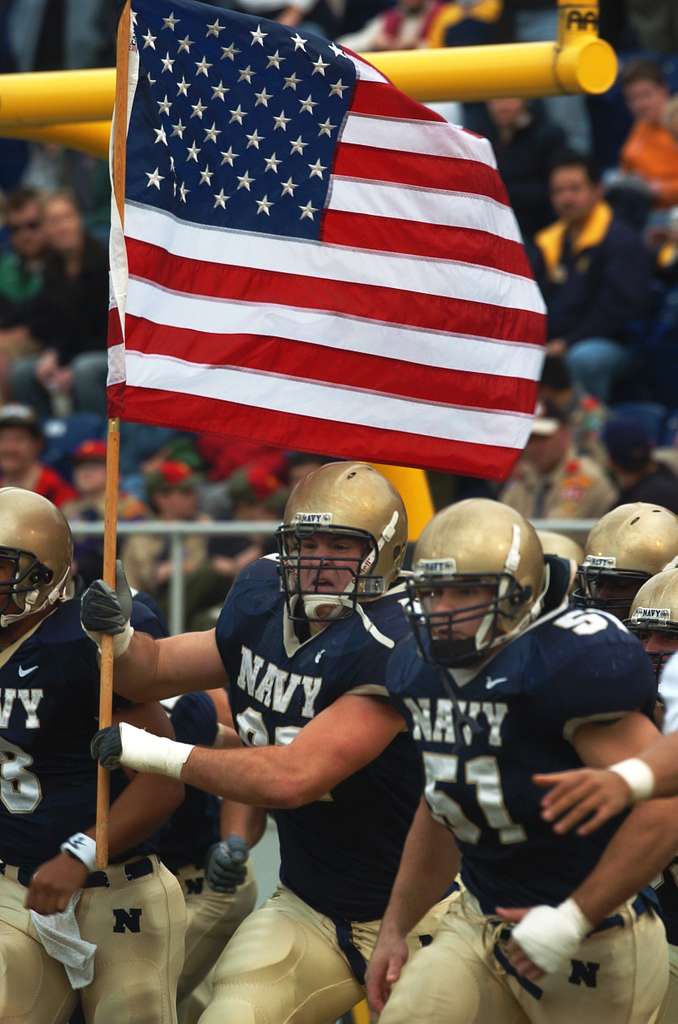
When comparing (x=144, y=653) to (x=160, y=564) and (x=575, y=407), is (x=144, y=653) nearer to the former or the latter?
(x=160, y=564)

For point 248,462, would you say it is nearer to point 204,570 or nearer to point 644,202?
point 204,570

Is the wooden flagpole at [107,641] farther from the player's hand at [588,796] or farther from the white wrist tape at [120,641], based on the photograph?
the player's hand at [588,796]

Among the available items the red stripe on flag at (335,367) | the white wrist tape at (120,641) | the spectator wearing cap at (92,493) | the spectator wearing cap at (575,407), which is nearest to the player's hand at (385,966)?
the white wrist tape at (120,641)

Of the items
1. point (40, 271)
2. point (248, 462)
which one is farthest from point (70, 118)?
point (40, 271)

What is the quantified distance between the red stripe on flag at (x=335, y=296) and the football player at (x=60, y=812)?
718 mm

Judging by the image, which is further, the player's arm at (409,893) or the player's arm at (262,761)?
the player's arm at (409,893)

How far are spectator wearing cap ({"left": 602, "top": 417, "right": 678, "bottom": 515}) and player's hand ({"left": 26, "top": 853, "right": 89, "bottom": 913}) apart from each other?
3.80 metres

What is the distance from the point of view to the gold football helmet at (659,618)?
4918 millimetres

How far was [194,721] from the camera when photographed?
571cm

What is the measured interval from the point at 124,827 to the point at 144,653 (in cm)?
45

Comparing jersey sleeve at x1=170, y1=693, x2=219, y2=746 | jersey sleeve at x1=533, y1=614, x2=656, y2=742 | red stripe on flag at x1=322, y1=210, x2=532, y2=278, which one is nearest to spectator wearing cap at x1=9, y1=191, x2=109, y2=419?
jersey sleeve at x1=170, y1=693, x2=219, y2=746

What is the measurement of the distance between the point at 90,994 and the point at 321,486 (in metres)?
1.47

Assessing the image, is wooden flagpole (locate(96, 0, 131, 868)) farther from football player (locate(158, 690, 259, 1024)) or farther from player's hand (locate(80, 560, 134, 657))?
football player (locate(158, 690, 259, 1024))

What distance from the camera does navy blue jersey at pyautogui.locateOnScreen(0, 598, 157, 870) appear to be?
15.9 ft
